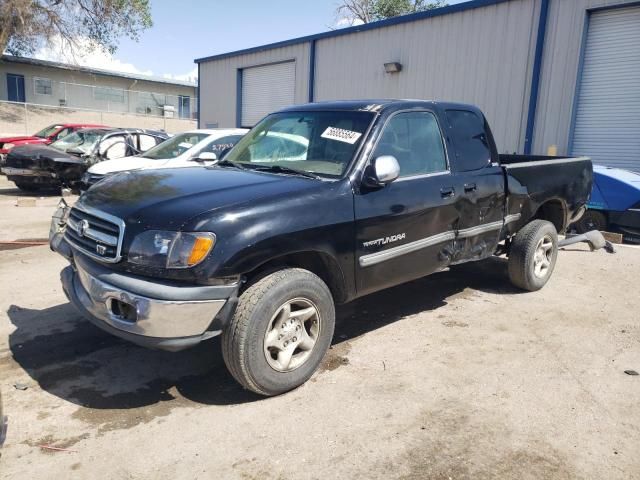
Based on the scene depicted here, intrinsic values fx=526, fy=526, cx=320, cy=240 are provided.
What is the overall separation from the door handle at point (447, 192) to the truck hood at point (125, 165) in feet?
18.5

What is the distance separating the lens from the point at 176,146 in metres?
9.30

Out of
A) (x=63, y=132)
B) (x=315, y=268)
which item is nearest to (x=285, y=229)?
(x=315, y=268)

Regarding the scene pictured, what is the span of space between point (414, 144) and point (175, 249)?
2249mm

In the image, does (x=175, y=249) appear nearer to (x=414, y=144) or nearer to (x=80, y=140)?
(x=414, y=144)

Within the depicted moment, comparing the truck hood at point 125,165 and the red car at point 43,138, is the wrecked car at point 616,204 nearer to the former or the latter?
the truck hood at point 125,165

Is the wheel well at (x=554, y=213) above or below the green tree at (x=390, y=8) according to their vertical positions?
below

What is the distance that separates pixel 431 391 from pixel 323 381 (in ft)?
2.37

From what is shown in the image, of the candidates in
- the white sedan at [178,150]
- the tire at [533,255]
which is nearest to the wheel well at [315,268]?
the tire at [533,255]

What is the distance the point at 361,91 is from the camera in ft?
54.1

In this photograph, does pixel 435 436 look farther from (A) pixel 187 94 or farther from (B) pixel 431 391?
(A) pixel 187 94

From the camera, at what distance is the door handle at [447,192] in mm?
4297

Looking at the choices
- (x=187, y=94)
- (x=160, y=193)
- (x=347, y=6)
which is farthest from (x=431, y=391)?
(x=187, y=94)

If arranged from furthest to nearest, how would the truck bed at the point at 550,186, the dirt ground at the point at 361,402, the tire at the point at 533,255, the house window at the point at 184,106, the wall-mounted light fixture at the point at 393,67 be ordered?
the house window at the point at 184,106 → the wall-mounted light fixture at the point at 393,67 → the tire at the point at 533,255 → the truck bed at the point at 550,186 → the dirt ground at the point at 361,402

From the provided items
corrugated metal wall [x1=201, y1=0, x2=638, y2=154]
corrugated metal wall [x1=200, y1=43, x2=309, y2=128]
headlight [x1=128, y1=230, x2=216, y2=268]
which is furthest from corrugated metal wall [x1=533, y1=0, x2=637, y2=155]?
headlight [x1=128, y1=230, x2=216, y2=268]
